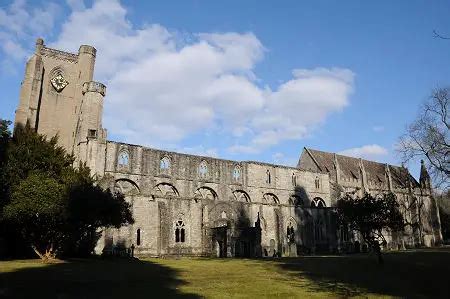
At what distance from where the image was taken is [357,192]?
64.3 meters

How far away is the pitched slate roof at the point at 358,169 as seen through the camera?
210ft

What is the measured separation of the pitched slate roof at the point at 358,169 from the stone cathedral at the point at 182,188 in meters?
1.70

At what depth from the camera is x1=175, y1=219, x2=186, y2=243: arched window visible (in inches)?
1491

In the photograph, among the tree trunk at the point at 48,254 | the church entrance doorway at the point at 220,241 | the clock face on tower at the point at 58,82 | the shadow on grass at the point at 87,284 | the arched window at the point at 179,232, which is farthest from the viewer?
the clock face on tower at the point at 58,82

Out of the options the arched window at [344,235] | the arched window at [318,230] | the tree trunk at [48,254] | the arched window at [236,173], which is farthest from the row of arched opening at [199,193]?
the tree trunk at [48,254]

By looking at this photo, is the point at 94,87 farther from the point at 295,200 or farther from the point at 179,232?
the point at 295,200

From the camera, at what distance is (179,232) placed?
125ft

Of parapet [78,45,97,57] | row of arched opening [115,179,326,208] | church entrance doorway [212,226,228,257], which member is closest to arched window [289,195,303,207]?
row of arched opening [115,179,326,208]

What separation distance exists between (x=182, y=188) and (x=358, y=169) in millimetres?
36687

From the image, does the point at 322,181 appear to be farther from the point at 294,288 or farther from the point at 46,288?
the point at 46,288

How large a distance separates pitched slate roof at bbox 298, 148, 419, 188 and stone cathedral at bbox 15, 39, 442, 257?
5.59 ft

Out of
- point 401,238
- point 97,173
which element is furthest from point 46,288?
point 401,238

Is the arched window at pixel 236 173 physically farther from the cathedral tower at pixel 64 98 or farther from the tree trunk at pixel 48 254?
the tree trunk at pixel 48 254

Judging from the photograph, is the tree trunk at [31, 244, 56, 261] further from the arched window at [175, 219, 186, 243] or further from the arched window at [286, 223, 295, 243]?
the arched window at [286, 223, 295, 243]
